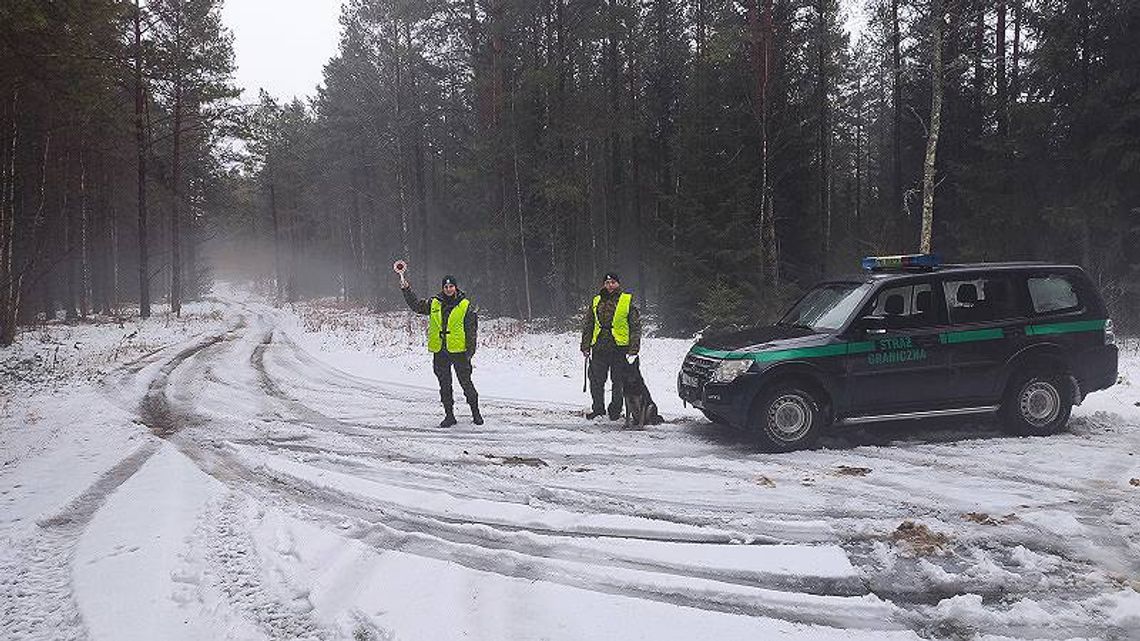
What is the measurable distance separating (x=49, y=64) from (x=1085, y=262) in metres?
24.2

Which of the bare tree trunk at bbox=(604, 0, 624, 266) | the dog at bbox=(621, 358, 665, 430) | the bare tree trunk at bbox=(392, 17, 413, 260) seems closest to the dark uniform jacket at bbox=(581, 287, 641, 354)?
the dog at bbox=(621, 358, 665, 430)

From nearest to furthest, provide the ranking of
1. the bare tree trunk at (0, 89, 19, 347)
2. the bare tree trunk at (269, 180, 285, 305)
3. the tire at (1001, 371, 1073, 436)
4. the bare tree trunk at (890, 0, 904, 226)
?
the tire at (1001, 371, 1073, 436)
the bare tree trunk at (0, 89, 19, 347)
the bare tree trunk at (890, 0, 904, 226)
the bare tree trunk at (269, 180, 285, 305)

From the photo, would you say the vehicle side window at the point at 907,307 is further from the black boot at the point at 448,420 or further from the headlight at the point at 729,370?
the black boot at the point at 448,420

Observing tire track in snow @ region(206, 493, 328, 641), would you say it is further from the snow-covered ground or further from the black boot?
the black boot

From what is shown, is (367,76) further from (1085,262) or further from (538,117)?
(1085,262)

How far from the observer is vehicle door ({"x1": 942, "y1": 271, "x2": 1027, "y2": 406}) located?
7.38 m

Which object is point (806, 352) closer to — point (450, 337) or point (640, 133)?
point (450, 337)

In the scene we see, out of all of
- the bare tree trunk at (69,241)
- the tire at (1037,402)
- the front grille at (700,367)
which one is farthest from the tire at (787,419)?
the bare tree trunk at (69,241)

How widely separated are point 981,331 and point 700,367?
3.22 meters

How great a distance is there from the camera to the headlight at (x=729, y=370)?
23.6ft

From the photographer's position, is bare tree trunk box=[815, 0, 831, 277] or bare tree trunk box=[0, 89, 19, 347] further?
bare tree trunk box=[815, 0, 831, 277]

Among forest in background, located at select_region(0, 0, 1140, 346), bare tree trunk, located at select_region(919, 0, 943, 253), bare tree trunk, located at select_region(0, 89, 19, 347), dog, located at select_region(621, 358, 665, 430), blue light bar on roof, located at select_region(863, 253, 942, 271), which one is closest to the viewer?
blue light bar on roof, located at select_region(863, 253, 942, 271)

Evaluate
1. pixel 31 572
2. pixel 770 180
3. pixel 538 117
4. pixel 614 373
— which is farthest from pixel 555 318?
pixel 31 572

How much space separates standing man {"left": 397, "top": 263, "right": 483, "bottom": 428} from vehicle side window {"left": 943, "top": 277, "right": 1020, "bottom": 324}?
5914 mm
